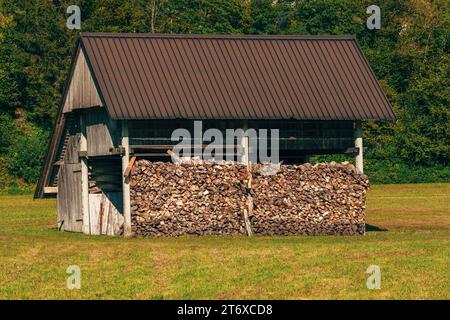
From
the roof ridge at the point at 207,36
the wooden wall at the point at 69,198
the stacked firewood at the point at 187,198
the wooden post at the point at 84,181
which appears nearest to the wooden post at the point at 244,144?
the stacked firewood at the point at 187,198

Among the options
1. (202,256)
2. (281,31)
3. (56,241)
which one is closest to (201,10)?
(281,31)

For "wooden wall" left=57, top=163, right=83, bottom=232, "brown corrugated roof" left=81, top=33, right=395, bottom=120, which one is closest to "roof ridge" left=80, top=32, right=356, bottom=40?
"brown corrugated roof" left=81, top=33, right=395, bottom=120

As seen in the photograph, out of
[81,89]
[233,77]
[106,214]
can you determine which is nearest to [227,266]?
[233,77]

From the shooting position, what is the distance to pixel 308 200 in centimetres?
5034

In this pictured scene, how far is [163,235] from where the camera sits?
48875 mm

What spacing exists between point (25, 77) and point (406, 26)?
27.9 m

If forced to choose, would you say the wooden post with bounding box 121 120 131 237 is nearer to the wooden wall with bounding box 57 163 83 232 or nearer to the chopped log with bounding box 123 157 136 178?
the chopped log with bounding box 123 157 136 178

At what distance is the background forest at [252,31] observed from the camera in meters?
87.1

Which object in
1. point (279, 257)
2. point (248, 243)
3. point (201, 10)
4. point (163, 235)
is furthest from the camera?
point (201, 10)

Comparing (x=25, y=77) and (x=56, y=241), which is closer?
(x=56, y=241)

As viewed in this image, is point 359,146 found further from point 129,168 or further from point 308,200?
point 129,168

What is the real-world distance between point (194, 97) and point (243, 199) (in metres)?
3.90

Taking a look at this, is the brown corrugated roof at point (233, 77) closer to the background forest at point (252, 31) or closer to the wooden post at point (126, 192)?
the wooden post at point (126, 192)
